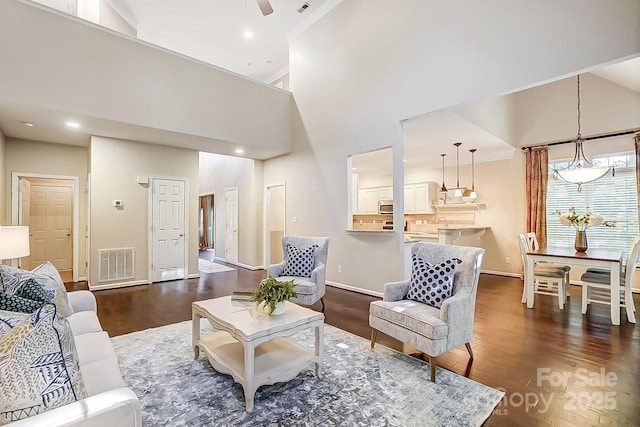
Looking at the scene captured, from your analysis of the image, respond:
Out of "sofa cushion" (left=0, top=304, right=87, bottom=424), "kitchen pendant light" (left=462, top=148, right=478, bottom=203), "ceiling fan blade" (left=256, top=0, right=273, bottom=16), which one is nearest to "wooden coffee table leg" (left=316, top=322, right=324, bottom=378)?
"sofa cushion" (left=0, top=304, right=87, bottom=424)

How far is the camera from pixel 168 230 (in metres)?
5.99

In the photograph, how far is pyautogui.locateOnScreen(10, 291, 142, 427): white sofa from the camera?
3.30ft

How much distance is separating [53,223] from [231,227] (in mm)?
3745

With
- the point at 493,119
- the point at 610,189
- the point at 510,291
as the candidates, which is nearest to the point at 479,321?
the point at 510,291

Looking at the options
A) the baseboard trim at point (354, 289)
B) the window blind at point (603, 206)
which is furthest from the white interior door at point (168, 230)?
the window blind at point (603, 206)

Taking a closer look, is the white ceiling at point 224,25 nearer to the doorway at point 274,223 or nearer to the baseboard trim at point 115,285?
the doorway at point 274,223

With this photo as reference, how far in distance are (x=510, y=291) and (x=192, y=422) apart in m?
5.17

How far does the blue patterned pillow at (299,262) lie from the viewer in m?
4.17

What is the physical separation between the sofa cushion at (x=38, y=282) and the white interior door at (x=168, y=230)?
11.7 feet

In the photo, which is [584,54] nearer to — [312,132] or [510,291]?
[510,291]

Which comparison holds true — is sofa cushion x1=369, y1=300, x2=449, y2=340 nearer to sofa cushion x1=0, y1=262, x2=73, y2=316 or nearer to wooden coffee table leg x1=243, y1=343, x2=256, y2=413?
wooden coffee table leg x1=243, y1=343, x2=256, y2=413

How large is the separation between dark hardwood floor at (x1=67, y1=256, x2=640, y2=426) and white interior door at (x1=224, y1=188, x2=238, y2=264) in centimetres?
283

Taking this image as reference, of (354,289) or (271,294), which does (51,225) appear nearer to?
(354,289)

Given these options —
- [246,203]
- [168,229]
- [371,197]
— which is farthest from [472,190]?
[168,229]
